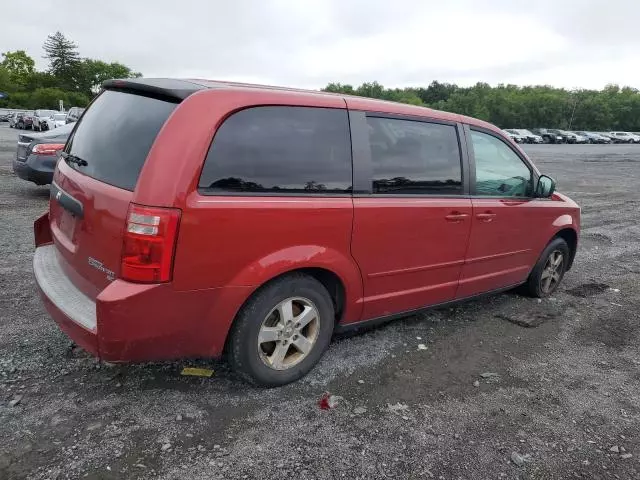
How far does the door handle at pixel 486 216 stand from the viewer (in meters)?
4.10

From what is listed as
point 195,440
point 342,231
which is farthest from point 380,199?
point 195,440

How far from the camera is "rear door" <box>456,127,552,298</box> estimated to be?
13.7 ft

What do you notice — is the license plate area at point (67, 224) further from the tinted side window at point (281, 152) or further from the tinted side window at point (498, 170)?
the tinted side window at point (498, 170)

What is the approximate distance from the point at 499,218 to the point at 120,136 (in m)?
2.99

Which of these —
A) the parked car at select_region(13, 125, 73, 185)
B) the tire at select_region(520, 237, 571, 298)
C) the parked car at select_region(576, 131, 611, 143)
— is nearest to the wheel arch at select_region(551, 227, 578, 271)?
the tire at select_region(520, 237, 571, 298)

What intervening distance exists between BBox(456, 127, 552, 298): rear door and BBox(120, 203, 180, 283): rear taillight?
8.08 ft

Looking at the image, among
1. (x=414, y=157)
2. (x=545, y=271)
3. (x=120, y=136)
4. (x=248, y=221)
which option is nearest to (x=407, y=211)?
(x=414, y=157)

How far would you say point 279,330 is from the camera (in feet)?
10.4

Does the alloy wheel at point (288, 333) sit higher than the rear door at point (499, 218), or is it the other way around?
the rear door at point (499, 218)

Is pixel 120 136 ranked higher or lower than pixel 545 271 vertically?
→ higher

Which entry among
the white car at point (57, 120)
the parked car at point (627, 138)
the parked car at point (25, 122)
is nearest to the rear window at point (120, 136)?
the white car at point (57, 120)

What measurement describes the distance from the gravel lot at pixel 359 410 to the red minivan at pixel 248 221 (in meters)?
0.32

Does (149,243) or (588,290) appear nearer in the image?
(149,243)

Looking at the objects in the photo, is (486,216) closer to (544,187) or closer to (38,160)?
(544,187)
